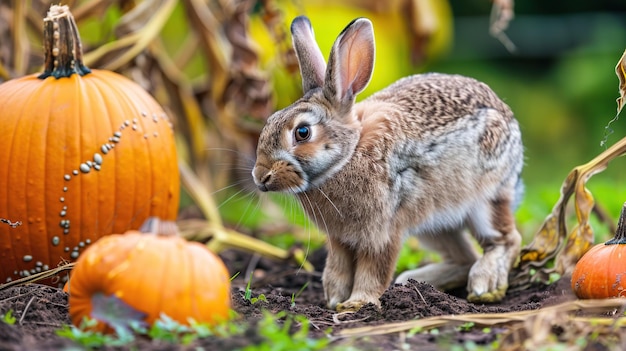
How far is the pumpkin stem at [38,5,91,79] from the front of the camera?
13.6 ft

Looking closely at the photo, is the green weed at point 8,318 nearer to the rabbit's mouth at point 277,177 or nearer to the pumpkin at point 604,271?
the rabbit's mouth at point 277,177

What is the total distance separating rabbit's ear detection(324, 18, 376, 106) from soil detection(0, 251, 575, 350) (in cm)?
91

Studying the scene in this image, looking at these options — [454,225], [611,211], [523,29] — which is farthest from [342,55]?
[523,29]

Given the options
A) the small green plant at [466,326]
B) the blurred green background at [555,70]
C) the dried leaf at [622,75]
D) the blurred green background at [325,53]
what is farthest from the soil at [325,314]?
the blurred green background at [555,70]

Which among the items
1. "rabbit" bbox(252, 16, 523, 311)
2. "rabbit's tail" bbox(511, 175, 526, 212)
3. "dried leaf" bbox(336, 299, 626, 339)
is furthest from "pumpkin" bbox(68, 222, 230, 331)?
"rabbit's tail" bbox(511, 175, 526, 212)

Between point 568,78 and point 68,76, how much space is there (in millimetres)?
7010

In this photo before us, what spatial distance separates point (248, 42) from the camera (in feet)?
20.0

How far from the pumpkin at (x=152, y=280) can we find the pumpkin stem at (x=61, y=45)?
1644mm

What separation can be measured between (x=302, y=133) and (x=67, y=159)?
1.13 metres

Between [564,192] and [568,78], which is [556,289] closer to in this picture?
[564,192]

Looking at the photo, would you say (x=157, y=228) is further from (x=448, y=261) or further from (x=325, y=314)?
(x=448, y=261)

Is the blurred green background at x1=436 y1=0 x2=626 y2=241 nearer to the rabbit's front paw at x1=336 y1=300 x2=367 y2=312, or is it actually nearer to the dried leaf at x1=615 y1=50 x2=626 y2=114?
the dried leaf at x1=615 y1=50 x2=626 y2=114

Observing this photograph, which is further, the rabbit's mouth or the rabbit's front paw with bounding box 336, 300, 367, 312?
the rabbit's front paw with bounding box 336, 300, 367, 312

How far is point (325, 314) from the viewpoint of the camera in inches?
143
